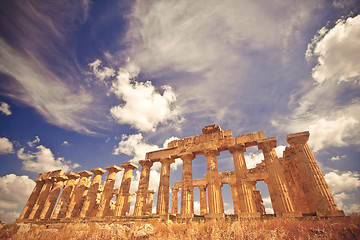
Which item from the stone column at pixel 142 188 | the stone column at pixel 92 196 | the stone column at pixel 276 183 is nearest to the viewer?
the stone column at pixel 276 183

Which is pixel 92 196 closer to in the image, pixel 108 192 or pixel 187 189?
pixel 108 192

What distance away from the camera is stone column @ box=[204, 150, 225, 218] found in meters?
13.0

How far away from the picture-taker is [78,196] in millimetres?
20094

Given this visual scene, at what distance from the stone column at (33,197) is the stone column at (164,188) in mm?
18372

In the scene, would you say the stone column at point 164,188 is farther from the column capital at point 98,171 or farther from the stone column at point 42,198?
the stone column at point 42,198

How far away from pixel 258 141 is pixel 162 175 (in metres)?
9.74

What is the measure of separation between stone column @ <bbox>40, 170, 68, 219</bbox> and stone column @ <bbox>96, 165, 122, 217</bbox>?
753 cm

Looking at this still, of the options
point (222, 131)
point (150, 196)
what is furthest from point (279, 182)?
point (150, 196)

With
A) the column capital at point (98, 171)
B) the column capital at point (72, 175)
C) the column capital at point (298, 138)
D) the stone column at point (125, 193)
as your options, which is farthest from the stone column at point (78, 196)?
the column capital at point (298, 138)

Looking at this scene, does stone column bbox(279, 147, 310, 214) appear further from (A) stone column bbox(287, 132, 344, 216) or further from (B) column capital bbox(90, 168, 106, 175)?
(B) column capital bbox(90, 168, 106, 175)

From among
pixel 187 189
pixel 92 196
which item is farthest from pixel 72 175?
pixel 187 189

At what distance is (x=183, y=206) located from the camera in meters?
14.2

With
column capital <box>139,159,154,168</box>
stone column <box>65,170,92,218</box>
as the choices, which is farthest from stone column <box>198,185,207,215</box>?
stone column <box>65,170,92,218</box>

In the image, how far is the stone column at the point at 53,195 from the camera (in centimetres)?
1995
